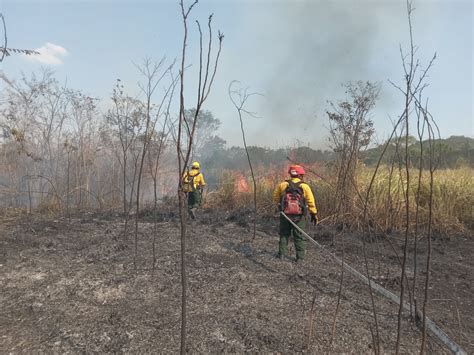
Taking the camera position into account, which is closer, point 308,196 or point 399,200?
point 308,196

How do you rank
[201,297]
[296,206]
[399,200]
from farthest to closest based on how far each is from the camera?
[399,200] → [296,206] → [201,297]

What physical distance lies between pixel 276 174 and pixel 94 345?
23.4 feet

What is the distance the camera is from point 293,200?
180 inches

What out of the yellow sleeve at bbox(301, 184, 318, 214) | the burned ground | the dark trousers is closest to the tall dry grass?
the burned ground

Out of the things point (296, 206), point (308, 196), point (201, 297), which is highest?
point (308, 196)

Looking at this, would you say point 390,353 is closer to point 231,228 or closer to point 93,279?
point 93,279

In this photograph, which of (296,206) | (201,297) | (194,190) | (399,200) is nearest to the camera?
(201,297)

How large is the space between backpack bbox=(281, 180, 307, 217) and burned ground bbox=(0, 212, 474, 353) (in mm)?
793

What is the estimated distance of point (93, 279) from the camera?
3.87 metres

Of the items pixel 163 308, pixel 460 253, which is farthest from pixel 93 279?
pixel 460 253

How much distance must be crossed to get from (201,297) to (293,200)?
191 centimetres

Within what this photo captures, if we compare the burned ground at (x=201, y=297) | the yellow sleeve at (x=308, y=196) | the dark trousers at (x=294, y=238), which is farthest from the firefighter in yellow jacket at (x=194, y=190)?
the yellow sleeve at (x=308, y=196)

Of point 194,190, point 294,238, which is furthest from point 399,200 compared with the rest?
point 194,190

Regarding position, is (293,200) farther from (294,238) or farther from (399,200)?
(399,200)
